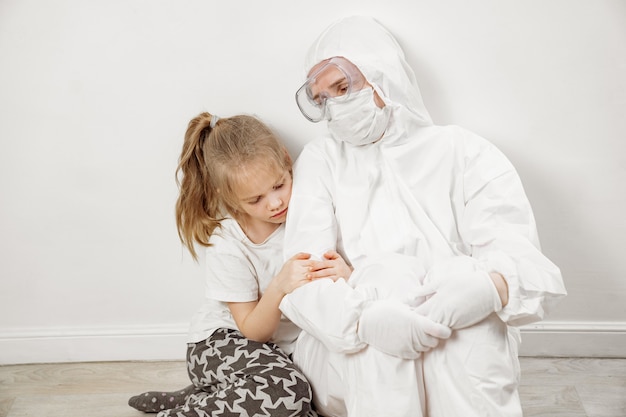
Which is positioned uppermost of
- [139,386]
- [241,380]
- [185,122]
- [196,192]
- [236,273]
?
[185,122]

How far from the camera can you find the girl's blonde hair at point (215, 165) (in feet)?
5.45

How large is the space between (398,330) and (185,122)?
0.83 metres

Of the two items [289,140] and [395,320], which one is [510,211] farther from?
[289,140]

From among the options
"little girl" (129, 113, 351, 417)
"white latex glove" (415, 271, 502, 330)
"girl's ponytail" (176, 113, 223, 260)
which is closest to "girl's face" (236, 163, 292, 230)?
"little girl" (129, 113, 351, 417)

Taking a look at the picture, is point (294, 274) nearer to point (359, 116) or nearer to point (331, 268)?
point (331, 268)

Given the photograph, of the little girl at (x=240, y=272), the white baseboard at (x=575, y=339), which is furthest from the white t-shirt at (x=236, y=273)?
the white baseboard at (x=575, y=339)

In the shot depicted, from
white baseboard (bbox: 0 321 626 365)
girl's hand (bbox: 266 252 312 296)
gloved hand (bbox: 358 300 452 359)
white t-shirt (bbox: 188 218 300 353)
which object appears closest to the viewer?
gloved hand (bbox: 358 300 452 359)

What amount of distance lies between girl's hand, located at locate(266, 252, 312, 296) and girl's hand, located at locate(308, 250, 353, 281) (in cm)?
1

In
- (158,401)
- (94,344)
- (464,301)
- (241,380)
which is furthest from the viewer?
(94,344)

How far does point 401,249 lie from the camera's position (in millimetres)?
1574

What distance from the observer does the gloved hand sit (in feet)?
4.40

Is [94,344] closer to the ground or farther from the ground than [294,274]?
closer to the ground

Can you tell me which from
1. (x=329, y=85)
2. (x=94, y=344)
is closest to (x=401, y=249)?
(x=329, y=85)

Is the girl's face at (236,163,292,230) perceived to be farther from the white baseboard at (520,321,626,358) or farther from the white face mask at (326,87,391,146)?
the white baseboard at (520,321,626,358)
